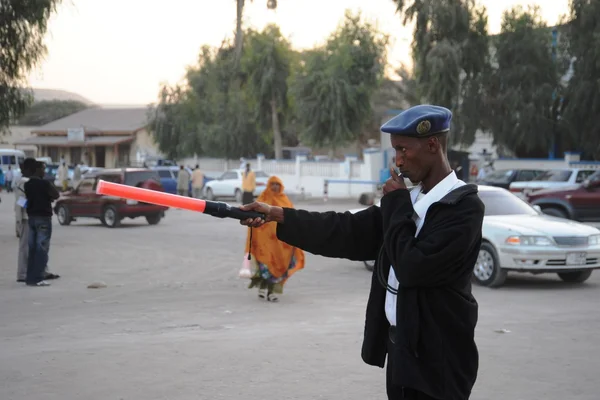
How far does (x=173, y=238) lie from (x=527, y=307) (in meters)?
12.5

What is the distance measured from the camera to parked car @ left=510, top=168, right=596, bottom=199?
29.4 metres

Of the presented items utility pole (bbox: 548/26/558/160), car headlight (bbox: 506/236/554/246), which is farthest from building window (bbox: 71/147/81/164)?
car headlight (bbox: 506/236/554/246)

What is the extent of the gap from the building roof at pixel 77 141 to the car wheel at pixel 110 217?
45.5m

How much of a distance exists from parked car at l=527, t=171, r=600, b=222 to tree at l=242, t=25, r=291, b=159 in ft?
93.2

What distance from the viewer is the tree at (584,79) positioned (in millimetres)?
40281

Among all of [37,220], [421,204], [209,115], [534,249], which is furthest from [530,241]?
[209,115]

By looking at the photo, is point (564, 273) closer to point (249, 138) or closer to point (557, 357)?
point (557, 357)

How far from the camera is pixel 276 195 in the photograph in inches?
500

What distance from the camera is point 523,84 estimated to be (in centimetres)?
4384

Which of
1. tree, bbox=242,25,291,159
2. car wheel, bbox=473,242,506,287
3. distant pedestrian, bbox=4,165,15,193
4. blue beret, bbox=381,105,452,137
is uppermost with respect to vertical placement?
tree, bbox=242,25,291,159

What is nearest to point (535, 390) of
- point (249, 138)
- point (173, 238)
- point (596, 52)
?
point (173, 238)

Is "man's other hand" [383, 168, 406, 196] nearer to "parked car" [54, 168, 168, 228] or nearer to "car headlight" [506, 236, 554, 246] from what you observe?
"car headlight" [506, 236, 554, 246]

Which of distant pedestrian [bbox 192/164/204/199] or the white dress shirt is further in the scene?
distant pedestrian [bbox 192/164/204/199]

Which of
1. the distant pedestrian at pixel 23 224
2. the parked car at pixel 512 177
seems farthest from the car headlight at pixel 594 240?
the parked car at pixel 512 177
